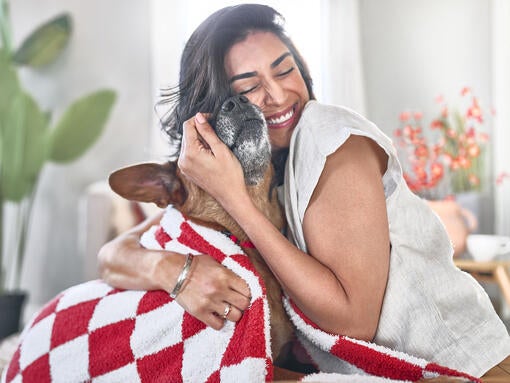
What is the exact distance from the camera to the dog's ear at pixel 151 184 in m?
0.91

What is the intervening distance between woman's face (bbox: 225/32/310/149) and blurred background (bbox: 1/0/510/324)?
140cm

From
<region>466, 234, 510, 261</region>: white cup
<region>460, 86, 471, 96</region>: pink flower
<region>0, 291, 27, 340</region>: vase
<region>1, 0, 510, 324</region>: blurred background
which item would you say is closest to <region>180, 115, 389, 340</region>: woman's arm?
<region>466, 234, 510, 261</region>: white cup

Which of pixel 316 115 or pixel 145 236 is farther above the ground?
pixel 316 115

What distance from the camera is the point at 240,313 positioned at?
2.47 ft

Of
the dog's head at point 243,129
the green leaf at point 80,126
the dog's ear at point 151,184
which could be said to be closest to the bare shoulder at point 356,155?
the dog's head at point 243,129

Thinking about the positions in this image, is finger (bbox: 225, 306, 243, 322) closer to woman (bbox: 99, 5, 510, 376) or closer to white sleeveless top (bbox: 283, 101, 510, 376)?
woman (bbox: 99, 5, 510, 376)

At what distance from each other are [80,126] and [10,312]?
37.9 inches

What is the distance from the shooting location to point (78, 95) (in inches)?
115

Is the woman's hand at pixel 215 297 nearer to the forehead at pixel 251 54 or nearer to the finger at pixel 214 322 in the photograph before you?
the finger at pixel 214 322

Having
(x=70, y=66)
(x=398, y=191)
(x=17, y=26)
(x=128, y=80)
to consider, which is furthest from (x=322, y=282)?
(x=17, y=26)

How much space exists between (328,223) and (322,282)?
3.3 inches

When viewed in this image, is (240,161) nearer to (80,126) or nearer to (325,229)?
(325,229)

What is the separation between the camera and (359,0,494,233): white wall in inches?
99.2

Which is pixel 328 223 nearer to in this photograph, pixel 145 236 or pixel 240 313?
pixel 240 313
